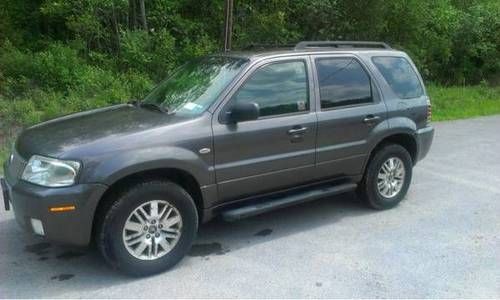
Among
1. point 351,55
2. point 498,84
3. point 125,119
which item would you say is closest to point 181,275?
point 125,119

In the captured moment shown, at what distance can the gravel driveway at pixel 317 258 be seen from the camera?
4117 mm

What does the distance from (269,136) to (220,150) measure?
1.66 feet

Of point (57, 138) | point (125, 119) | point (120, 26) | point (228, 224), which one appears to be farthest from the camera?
point (120, 26)

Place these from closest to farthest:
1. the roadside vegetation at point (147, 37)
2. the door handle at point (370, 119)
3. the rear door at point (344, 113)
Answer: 1. the rear door at point (344, 113)
2. the door handle at point (370, 119)
3. the roadside vegetation at point (147, 37)

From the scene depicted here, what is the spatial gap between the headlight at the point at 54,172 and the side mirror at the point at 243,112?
51.9 inches

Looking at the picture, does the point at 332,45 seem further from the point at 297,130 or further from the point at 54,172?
the point at 54,172

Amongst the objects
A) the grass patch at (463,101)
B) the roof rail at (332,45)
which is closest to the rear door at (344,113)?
the roof rail at (332,45)

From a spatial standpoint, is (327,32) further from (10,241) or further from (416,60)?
(10,241)

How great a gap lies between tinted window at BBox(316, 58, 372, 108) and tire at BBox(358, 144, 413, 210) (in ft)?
2.05

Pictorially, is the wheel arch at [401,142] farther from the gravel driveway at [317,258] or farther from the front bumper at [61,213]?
the front bumper at [61,213]

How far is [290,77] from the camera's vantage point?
5.11m

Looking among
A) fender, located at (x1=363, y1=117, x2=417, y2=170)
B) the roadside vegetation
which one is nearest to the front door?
fender, located at (x1=363, y1=117, x2=417, y2=170)

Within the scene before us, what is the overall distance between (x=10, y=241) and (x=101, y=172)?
1550 mm

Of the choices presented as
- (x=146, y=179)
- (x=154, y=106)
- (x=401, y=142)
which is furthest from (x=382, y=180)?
(x=146, y=179)
